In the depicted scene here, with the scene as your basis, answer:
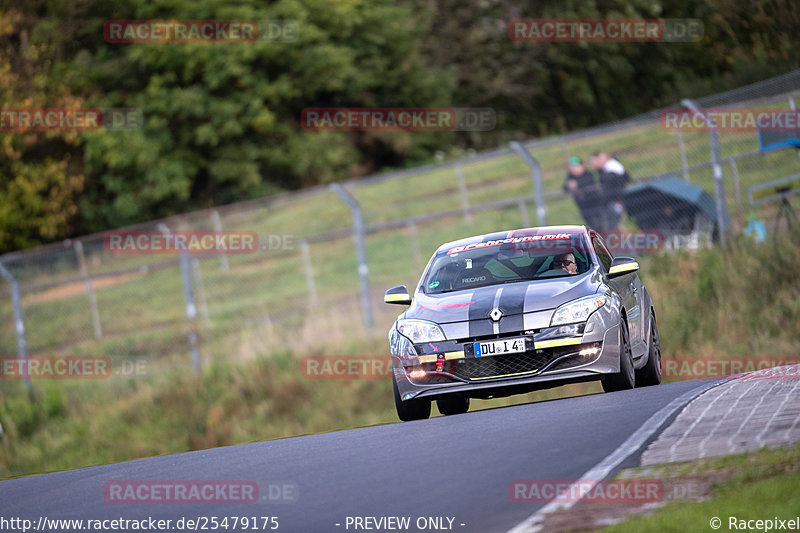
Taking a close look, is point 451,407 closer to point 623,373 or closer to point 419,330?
point 419,330

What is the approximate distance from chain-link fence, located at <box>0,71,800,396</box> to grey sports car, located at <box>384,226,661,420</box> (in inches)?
256

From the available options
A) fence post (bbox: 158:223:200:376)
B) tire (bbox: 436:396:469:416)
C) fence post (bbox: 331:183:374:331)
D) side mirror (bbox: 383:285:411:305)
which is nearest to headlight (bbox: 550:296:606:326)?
side mirror (bbox: 383:285:411:305)

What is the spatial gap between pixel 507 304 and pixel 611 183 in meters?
9.38

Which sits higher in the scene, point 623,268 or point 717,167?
point 717,167

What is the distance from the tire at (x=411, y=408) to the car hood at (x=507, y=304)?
2.42ft

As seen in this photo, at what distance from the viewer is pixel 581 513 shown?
595 cm

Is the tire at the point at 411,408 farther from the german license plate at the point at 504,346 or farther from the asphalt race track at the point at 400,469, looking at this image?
the german license plate at the point at 504,346

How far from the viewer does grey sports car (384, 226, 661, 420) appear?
976 centimetres

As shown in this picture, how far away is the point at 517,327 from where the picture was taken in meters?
9.73

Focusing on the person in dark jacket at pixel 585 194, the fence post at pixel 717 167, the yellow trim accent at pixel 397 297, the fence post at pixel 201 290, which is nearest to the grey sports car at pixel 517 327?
the yellow trim accent at pixel 397 297

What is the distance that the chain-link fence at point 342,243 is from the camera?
18.4 metres

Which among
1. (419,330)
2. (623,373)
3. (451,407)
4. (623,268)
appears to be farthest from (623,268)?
(451,407)

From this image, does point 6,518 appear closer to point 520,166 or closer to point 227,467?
point 227,467

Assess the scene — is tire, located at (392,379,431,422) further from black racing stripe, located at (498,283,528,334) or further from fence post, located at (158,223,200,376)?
fence post, located at (158,223,200,376)
